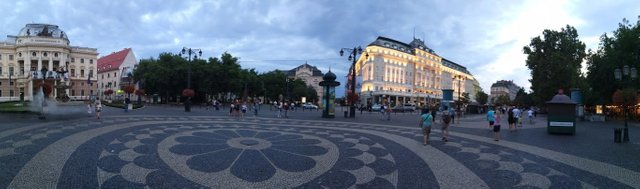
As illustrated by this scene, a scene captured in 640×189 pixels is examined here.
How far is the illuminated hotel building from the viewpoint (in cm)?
11319

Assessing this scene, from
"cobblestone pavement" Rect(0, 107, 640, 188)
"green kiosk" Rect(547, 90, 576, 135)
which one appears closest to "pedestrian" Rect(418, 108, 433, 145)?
"cobblestone pavement" Rect(0, 107, 640, 188)

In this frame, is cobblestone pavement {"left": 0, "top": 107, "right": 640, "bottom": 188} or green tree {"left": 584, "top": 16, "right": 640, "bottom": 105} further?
green tree {"left": 584, "top": 16, "right": 640, "bottom": 105}

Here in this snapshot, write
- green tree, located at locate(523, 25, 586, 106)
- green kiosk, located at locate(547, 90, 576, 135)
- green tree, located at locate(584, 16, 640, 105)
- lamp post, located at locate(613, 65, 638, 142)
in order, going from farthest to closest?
green tree, located at locate(523, 25, 586, 106) → green tree, located at locate(584, 16, 640, 105) → green kiosk, located at locate(547, 90, 576, 135) → lamp post, located at locate(613, 65, 638, 142)

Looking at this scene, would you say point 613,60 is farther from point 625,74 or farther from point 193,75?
point 193,75

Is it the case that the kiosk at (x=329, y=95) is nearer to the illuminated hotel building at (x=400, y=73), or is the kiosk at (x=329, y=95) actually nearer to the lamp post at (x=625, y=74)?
the lamp post at (x=625, y=74)

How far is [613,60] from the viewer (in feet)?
156

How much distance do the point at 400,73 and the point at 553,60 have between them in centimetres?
6016

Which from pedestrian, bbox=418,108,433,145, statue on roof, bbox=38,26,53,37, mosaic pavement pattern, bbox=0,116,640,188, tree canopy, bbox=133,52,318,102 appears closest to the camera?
mosaic pavement pattern, bbox=0,116,640,188

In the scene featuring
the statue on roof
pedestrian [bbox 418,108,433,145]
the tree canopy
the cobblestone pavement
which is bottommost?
the cobblestone pavement

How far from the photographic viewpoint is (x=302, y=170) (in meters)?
9.65

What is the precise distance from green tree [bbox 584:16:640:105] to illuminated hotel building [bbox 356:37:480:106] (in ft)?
171

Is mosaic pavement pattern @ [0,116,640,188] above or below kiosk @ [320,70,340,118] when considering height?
below

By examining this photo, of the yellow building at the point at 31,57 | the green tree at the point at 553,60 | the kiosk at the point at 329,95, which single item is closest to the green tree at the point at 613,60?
the green tree at the point at 553,60

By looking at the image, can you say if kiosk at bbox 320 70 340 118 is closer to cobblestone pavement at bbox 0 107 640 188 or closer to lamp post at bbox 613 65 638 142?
cobblestone pavement at bbox 0 107 640 188
